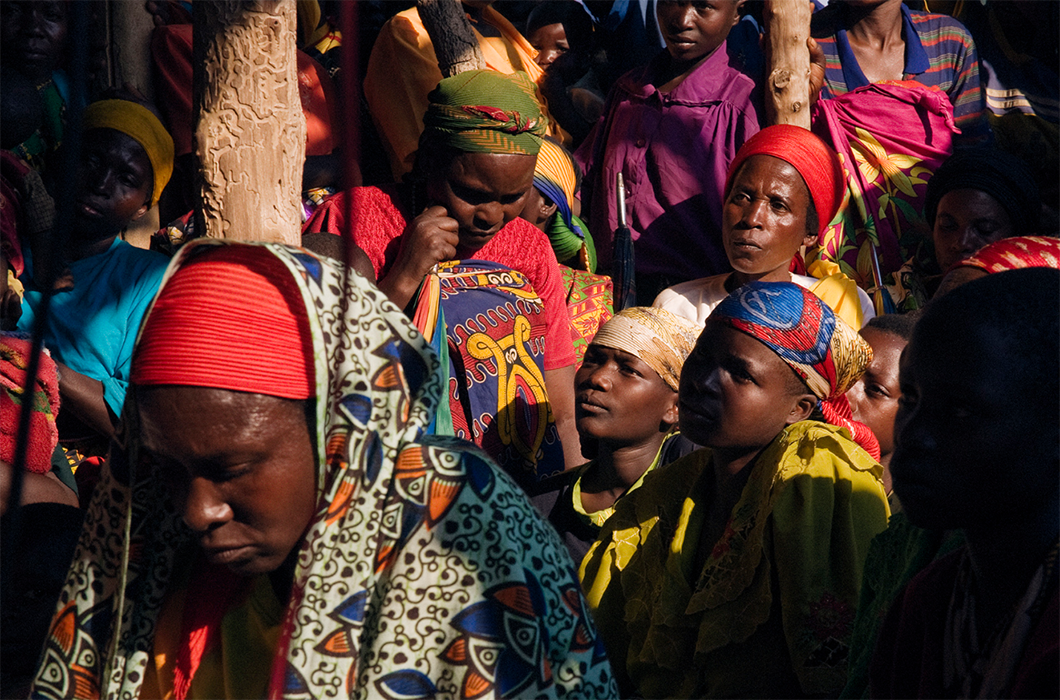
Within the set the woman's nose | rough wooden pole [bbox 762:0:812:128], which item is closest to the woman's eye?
rough wooden pole [bbox 762:0:812:128]

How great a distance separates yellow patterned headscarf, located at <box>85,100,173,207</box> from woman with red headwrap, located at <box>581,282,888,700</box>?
2.46m

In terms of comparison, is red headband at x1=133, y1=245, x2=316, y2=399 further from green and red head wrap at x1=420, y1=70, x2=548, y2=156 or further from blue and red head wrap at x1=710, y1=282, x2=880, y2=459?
green and red head wrap at x1=420, y1=70, x2=548, y2=156

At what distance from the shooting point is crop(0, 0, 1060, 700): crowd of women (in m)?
1.80

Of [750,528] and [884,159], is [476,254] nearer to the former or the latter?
[750,528]

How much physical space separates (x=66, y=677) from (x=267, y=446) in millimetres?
675

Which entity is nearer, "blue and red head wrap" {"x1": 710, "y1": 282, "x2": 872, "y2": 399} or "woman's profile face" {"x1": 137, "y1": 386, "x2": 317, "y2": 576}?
"woman's profile face" {"x1": 137, "y1": 386, "x2": 317, "y2": 576}

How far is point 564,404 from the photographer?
4176 millimetres

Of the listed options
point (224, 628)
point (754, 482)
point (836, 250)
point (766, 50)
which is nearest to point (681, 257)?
point (836, 250)

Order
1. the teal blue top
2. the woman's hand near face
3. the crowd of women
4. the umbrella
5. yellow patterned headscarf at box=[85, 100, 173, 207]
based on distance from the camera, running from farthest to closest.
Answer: the umbrella → yellow patterned headscarf at box=[85, 100, 173, 207] → the teal blue top → the woman's hand near face → the crowd of women

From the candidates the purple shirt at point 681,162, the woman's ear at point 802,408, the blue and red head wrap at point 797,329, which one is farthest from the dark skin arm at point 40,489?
the purple shirt at point 681,162

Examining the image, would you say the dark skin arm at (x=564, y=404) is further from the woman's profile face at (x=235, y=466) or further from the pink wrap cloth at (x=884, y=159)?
the woman's profile face at (x=235, y=466)

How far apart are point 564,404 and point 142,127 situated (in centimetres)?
207

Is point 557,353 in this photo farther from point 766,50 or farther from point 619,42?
point 619,42

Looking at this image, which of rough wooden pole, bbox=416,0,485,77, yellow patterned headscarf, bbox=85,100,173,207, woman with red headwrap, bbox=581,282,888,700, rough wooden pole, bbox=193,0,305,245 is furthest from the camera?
rough wooden pole, bbox=416,0,485,77
